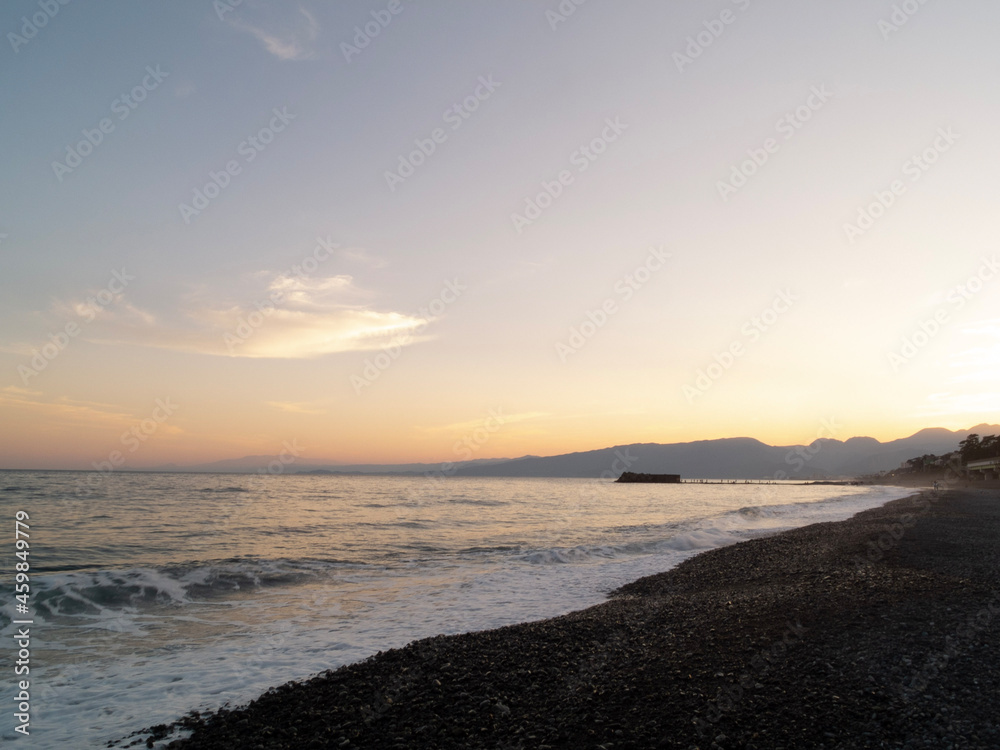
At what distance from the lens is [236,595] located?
54.5 feet

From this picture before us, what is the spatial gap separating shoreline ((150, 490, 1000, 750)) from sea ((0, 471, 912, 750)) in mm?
1651

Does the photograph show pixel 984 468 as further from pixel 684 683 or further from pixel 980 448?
pixel 684 683

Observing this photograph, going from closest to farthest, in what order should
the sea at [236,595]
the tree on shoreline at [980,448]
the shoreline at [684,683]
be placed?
the shoreline at [684,683], the sea at [236,595], the tree on shoreline at [980,448]

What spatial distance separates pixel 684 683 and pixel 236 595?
14340 millimetres

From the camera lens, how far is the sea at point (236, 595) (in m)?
9.16

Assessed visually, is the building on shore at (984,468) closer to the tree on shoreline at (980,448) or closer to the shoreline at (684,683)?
the tree on shoreline at (980,448)

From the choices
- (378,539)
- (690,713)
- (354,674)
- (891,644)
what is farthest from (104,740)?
(378,539)

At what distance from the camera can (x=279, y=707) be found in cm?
804

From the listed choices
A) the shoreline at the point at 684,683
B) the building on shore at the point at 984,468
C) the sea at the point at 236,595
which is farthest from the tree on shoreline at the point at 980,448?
the shoreline at the point at 684,683

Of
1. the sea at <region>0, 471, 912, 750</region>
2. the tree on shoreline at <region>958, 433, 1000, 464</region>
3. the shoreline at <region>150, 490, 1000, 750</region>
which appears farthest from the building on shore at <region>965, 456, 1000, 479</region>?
the shoreline at <region>150, 490, 1000, 750</region>

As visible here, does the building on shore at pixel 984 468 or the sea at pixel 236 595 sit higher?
the sea at pixel 236 595

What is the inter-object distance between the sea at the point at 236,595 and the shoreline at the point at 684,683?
5.42 ft

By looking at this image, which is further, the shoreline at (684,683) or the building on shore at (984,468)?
the building on shore at (984,468)

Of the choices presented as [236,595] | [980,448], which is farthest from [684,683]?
[980,448]
